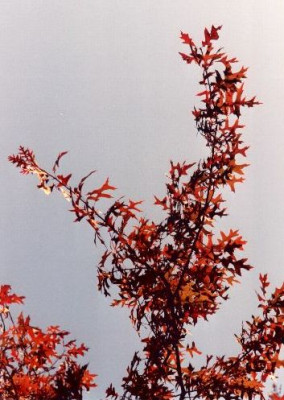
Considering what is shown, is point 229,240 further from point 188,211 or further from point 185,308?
point 185,308

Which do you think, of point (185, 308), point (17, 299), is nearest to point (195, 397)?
point (185, 308)

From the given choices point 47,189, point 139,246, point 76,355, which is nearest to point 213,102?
point 139,246

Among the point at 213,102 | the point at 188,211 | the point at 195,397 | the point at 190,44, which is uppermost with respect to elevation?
the point at 190,44

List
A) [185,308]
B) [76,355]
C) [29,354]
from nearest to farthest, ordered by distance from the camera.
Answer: [185,308], [29,354], [76,355]

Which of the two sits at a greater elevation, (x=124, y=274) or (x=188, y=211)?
(x=188, y=211)

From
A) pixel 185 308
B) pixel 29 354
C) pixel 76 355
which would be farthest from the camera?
pixel 76 355

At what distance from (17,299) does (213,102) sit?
10.3 feet

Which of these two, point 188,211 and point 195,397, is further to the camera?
point 188,211

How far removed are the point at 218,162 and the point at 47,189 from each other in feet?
6.63

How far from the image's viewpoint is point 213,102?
4.40 meters

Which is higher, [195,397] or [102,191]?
[102,191]

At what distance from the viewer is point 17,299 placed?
4305mm

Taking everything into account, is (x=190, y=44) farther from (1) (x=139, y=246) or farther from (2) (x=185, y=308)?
(2) (x=185, y=308)

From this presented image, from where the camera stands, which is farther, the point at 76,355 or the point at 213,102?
the point at 76,355
